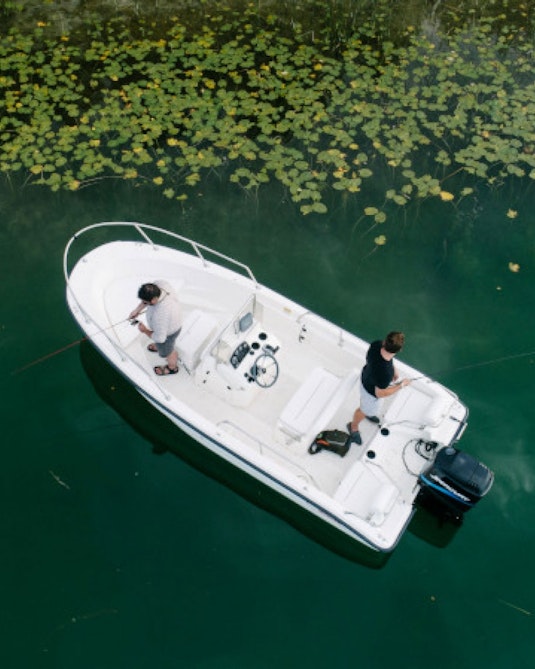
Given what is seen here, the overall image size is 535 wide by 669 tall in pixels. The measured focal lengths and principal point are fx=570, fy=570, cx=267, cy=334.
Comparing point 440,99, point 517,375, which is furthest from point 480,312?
point 440,99

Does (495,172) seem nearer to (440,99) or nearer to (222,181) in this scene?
(440,99)

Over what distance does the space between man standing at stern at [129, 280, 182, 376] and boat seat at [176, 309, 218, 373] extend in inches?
4.8

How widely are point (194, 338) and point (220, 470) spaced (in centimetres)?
124

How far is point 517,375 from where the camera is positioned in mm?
5625

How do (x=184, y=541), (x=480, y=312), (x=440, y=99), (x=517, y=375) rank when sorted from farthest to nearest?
(x=440, y=99) → (x=480, y=312) → (x=517, y=375) → (x=184, y=541)

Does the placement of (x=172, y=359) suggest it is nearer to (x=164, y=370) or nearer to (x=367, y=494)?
(x=164, y=370)

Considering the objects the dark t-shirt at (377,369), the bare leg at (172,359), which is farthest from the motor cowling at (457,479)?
the bare leg at (172,359)

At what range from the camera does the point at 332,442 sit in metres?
4.64

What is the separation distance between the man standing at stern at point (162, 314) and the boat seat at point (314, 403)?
1137 mm

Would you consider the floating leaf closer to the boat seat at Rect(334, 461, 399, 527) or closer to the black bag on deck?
the black bag on deck

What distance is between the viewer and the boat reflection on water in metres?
4.84

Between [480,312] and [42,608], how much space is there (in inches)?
194

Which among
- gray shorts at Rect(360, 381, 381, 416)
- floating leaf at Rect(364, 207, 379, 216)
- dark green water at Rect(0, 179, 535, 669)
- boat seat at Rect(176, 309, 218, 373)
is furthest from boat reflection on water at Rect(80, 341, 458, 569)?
floating leaf at Rect(364, 207, 379, 216)

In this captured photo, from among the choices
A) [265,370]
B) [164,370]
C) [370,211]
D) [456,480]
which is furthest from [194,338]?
[370,211]
